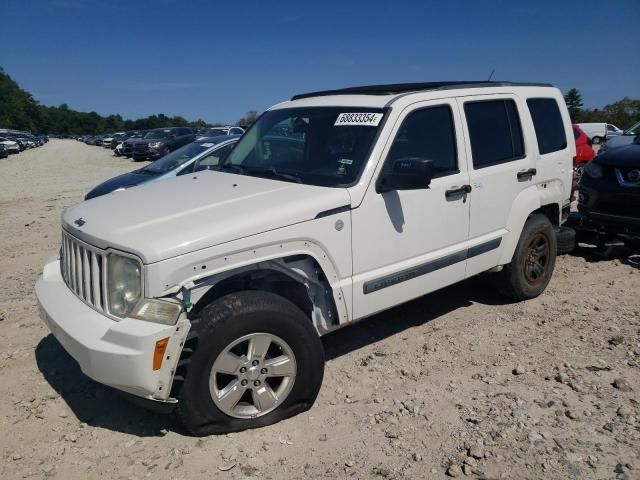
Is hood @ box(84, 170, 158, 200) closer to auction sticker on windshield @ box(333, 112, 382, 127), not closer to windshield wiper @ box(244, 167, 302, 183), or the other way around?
windshield wiper @ box(244, 167, 302, 183)

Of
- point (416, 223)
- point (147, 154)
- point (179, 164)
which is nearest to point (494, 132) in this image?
point (416, 223)

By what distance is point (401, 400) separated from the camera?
355cm

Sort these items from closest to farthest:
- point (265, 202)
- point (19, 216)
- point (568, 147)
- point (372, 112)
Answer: point (265, 202)
point (372, 112)
point (568, 147)
point (19, 216)

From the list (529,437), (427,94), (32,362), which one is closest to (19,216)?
(32,362)

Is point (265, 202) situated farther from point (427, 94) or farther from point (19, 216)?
point (19, 216)

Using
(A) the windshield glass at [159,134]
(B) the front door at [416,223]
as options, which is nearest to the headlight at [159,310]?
(B) the front door at [416,223]

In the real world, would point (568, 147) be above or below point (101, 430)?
above

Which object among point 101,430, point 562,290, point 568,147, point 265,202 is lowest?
point 101,430

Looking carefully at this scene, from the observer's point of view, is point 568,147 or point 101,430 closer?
point 101,430

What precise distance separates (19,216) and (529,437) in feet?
35.1

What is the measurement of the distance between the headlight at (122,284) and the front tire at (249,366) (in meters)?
0.38

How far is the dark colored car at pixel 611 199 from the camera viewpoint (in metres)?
6.17

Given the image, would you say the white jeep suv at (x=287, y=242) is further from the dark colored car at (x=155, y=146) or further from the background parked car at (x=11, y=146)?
the background parked car at (x=11, y=146)

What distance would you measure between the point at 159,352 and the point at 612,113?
2264 inches
